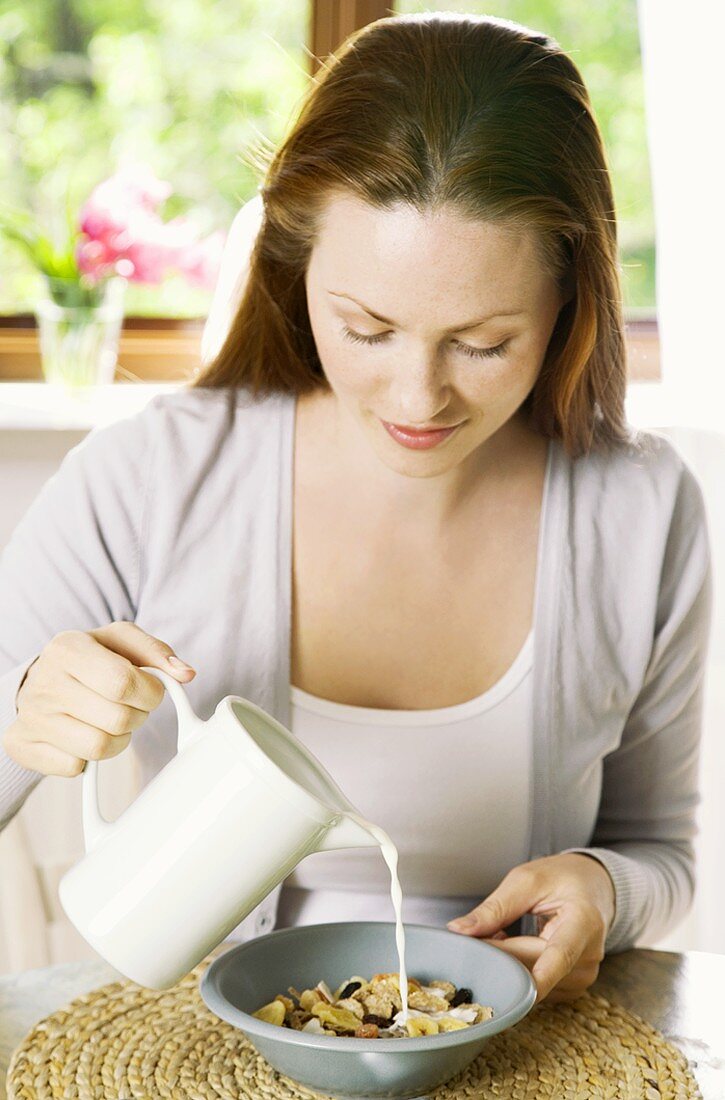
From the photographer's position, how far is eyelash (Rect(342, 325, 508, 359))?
1046mm

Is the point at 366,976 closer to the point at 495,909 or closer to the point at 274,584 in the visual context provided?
the point at 495,909

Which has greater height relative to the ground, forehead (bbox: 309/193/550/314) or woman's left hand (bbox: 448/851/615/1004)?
forehead (bbox: 309/193/550/314)

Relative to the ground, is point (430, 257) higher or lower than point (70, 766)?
higher

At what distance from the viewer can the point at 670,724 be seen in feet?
4.47

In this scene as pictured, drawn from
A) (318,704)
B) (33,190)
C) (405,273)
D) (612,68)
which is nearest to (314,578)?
(318,704)

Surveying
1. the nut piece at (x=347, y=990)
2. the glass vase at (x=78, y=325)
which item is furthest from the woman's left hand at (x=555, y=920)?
the glass vase at (x=78, y=325)

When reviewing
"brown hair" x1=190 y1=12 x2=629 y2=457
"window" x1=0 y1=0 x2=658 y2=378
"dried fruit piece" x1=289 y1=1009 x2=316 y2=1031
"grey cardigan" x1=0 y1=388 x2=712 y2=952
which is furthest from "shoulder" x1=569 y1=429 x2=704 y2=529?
"window" x1=0 y1=0 x2=658 y2=378

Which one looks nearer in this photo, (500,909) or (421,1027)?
(421,1027)

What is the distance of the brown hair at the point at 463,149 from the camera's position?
102cm

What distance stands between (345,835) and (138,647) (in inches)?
7.9

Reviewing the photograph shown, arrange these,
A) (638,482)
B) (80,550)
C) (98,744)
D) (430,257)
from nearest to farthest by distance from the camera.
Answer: (98,744) → (430,257) → (80,550) → (638,482)

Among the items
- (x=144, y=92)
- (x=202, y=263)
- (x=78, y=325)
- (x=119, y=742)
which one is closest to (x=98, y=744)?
(x=119, y=742)

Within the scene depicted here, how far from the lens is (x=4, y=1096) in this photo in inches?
33.8

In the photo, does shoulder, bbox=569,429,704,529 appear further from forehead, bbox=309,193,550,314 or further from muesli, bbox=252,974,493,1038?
muesli, bbox=252,974,493,1038
